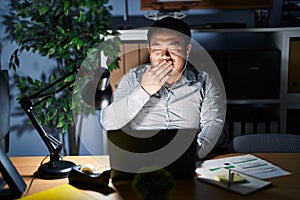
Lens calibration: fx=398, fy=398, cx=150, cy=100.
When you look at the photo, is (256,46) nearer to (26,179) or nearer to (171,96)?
(171,96)

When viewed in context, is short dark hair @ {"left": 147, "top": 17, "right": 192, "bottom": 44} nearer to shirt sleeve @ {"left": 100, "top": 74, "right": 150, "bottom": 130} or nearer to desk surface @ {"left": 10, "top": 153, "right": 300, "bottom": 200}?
shirt sleeve @ {"left": 100, "top": 74, "right": 150, "bottom": 130}

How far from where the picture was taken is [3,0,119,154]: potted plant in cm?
264

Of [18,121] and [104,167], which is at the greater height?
[104,167]

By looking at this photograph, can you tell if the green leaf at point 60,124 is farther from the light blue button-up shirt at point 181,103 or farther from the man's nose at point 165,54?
the man's nose at point 165,54

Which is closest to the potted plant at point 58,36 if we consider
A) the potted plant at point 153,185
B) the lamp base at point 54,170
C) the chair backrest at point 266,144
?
the chair backrest at point 266,144

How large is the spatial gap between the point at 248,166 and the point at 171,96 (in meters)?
0.62

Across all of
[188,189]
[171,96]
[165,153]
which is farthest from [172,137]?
[171,96]

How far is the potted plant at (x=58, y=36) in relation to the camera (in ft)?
8.66

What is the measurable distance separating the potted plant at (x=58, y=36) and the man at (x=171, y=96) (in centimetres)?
73

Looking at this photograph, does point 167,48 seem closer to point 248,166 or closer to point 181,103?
point 181,103

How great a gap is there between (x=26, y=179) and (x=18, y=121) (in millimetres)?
1689

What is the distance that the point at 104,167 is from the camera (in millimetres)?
1563

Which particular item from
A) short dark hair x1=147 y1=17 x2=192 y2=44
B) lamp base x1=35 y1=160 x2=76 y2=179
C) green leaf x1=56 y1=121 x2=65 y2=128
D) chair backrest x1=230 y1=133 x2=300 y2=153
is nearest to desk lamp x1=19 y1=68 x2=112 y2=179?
lamp base x1=35 y1=160 x2=76 y2=179

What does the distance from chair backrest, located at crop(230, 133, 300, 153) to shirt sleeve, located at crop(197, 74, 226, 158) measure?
13.2 inches
